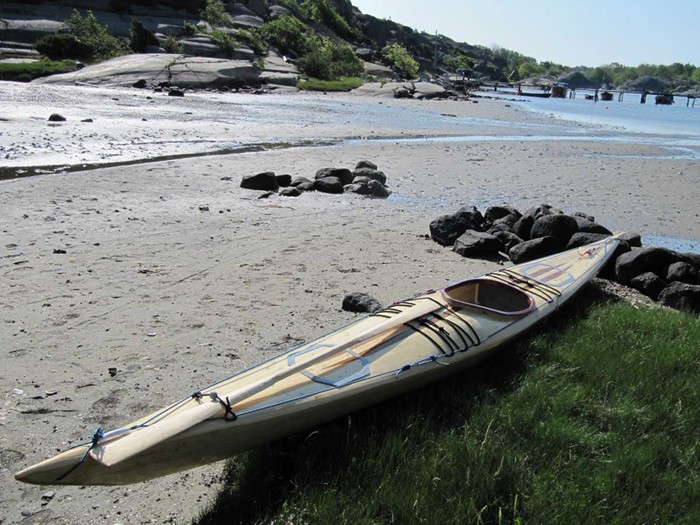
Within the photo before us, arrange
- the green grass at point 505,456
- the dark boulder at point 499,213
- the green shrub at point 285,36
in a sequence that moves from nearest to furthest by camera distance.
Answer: the green grass at point 505,456 < the dark boulder at point 499,213 < the green shrub at point 285,36

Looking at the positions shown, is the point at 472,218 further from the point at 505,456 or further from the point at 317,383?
the point at 317,383

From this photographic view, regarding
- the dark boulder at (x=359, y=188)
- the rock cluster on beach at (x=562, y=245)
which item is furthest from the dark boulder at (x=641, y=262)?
the dark boulder at (x=359, y=188)

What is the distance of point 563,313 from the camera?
604 centimetres

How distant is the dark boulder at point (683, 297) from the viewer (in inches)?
263

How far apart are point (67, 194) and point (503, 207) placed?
22.1 ft

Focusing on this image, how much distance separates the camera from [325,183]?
39.1ft

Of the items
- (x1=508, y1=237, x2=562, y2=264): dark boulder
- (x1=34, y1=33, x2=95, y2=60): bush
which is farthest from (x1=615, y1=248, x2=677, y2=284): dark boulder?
(x1=34, y1=33, x2=95, y2=60): bush

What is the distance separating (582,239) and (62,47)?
120ft

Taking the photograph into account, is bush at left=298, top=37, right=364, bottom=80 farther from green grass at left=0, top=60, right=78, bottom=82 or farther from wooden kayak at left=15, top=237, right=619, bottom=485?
wooden kayak at left=15, top=237, right=619, bottom=485

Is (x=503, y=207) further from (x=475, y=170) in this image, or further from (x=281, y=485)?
(x=281, y=485)

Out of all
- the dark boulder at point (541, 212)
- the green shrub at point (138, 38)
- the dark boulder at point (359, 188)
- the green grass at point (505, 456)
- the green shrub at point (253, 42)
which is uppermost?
the green shrub at point (253, 42)

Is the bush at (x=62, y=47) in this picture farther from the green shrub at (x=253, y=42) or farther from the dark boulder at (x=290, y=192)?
the dark boulder at (x=290, y=192)

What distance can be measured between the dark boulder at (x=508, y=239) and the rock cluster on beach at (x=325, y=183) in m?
3.58

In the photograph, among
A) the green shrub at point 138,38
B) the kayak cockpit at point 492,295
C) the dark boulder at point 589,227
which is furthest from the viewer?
the green shrub at point 138,38
